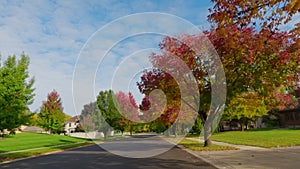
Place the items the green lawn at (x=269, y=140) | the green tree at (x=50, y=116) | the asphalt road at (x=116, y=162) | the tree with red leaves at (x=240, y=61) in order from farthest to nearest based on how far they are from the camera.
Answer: the green tree at (x=50, y=116) → the green lawn at (x=269, y=140) → the tree with red leaves at (x=240, y=61) → the asphalt road at (x=116, y=162)

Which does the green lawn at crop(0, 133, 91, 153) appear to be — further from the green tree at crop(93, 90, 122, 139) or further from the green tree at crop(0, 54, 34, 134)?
the green tree at crop(93, 90, 122, 139)

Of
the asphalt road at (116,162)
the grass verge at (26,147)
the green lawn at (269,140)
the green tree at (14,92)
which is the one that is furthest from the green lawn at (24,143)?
the green lawn at (269,140)

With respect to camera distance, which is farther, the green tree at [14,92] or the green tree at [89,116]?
the green tree at [89,116]

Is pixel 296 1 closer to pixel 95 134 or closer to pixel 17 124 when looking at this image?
pixel 17 124

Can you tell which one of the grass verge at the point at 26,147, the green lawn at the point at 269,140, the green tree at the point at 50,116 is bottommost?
the grass verge at the point at 26,147

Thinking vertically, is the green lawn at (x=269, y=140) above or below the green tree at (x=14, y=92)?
below

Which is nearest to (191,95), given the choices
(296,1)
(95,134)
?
(296,1)

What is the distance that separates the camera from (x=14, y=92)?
21.4 metres

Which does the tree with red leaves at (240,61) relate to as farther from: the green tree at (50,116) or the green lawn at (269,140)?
the green tree at (50,116)

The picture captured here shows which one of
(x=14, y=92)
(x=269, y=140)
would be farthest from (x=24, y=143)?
(x=269, y=140)

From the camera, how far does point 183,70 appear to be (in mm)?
16391

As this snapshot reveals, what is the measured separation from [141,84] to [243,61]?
7376mm

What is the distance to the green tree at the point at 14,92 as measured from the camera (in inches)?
781

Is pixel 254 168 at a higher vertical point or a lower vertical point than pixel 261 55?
lower
